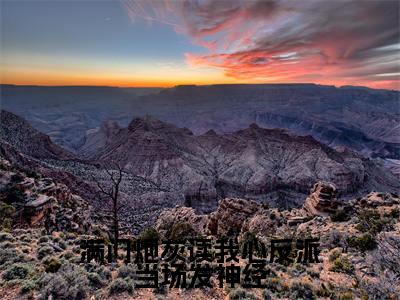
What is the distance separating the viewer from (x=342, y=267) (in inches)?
553

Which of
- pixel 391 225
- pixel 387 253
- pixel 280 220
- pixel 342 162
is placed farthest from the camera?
pixel 342 162

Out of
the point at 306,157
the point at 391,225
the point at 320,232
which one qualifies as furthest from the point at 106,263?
the point at 306,157

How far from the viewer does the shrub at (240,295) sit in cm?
1005

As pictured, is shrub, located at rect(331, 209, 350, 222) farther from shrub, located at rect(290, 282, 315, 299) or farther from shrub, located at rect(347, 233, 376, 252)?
shrub, located at rect(290, 282, 315, 299)

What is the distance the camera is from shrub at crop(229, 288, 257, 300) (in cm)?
1005

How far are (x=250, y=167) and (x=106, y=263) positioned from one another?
307ft

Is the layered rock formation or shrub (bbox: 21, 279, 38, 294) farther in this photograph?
the layered rock formation

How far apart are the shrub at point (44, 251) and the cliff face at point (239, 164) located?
70.0 m

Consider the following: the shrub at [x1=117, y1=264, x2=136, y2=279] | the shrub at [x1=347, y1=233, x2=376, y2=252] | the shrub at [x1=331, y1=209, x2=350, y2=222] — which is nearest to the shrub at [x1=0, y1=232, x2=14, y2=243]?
the shrub at [x1=117, y1=264, x2=136, y2=279]

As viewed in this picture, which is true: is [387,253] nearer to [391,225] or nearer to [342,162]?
[391,225]

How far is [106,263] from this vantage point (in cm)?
1282

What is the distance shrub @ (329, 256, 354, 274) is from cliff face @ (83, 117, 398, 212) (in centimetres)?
6904

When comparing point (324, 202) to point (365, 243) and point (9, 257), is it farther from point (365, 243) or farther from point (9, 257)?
point (9, 257)

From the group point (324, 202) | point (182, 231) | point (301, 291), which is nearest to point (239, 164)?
point (324, 202)
